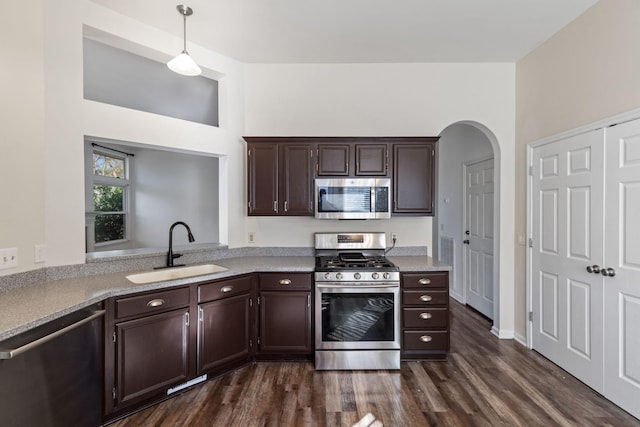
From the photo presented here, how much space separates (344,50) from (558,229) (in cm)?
271

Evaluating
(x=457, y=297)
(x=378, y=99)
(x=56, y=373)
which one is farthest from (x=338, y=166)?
(x=457, y=297)

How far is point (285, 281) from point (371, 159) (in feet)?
4.99

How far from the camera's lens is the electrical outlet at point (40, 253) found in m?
2.15

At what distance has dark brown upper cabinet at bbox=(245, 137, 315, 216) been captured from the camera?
3.22m

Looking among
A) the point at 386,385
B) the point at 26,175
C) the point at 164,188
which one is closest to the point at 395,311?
the point at 386,385

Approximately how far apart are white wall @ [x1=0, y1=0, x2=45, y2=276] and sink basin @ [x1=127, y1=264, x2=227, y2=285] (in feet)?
2.16

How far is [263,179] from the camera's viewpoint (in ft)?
10.6

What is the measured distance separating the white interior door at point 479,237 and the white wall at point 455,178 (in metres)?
0.15

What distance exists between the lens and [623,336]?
2.23 m

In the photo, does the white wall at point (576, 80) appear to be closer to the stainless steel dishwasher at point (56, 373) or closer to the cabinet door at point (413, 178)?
the cabinet door at point (413, 178)

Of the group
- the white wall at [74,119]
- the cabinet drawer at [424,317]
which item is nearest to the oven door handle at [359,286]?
the cabinet drawer at [424,317]

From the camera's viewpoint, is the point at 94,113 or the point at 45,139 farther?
the point at 94,113

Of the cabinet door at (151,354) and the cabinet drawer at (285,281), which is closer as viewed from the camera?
the cabinet door at (151,354)

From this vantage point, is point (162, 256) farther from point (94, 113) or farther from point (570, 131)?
point (570, 131)
